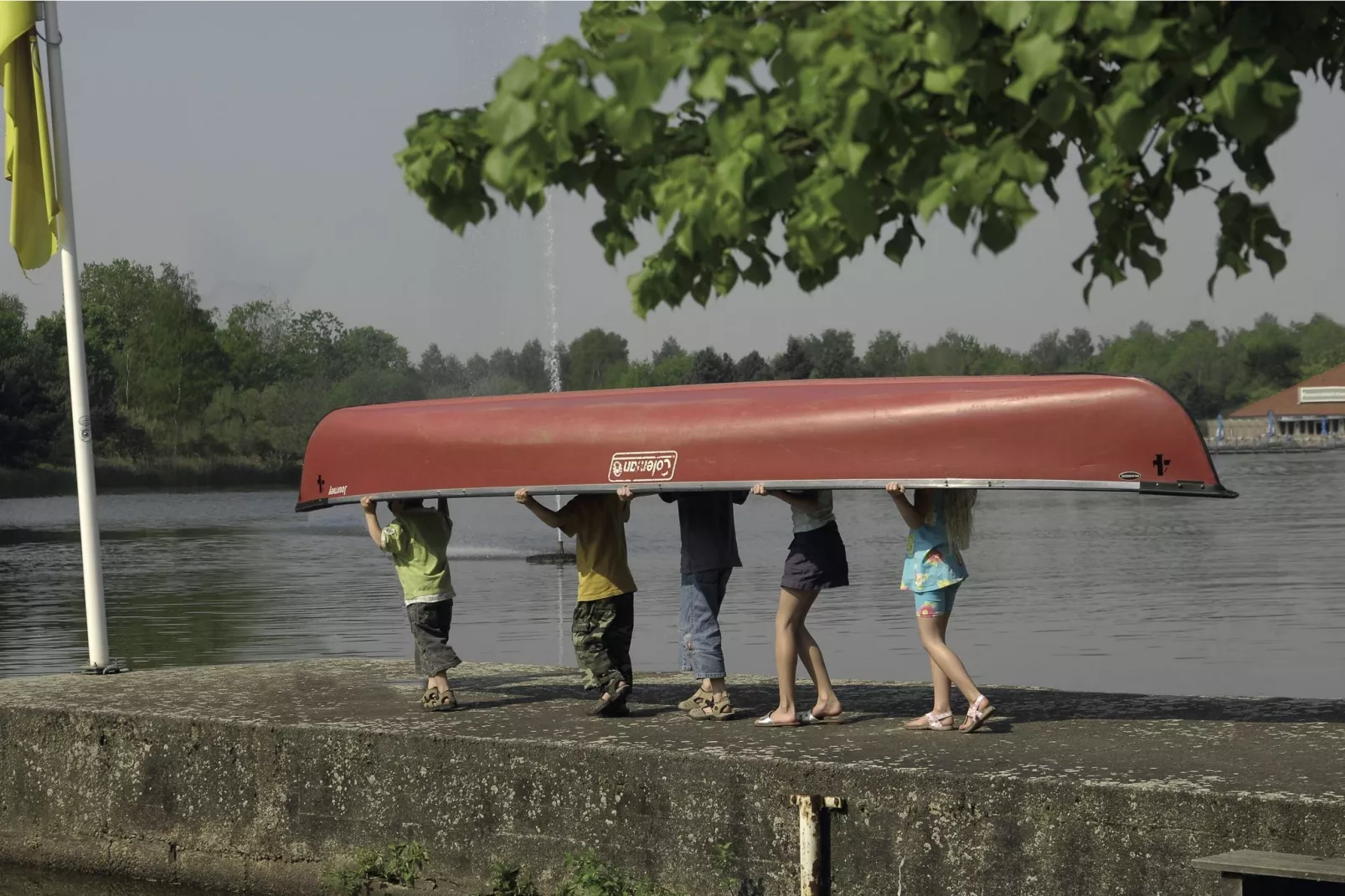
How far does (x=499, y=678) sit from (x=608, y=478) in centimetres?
144

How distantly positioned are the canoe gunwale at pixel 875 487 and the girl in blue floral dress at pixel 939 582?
0.68 feet

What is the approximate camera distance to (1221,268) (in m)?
4.12

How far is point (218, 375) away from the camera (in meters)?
96.9

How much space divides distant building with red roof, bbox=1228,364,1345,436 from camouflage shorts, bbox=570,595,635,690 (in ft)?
471

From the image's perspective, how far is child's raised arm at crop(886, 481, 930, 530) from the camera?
705 cm

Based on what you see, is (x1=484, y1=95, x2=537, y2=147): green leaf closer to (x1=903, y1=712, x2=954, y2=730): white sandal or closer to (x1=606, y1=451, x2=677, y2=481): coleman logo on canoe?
(x1=903, y1=712, x2=954, y2=730): white sandal

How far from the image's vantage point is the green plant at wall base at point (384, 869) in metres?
6.73

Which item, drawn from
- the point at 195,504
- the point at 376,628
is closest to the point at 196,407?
the point at 195,504

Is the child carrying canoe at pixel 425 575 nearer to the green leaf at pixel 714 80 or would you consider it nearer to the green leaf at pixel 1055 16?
the green leaf at pixel 714 80

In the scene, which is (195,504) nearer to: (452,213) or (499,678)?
(499,678)

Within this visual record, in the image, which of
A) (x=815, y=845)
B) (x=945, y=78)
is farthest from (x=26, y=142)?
(x=945, y=78)

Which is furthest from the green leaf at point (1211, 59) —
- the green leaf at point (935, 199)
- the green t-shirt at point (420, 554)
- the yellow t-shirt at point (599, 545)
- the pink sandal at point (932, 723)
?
the green t-shirt at point (420, 554)

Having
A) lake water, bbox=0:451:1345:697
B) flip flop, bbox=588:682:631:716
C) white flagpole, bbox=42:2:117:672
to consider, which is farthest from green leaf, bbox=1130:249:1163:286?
lake water, bbox=0:451:1345:697

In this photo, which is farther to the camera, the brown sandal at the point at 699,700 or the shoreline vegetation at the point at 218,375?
the shoreline vegetation at the point at 218,375
